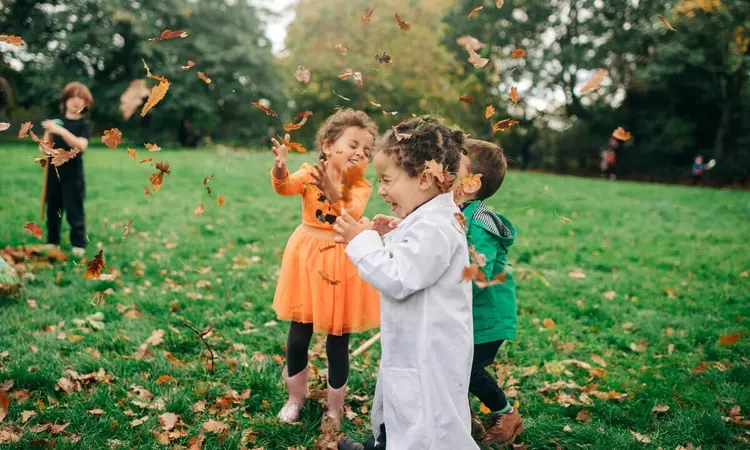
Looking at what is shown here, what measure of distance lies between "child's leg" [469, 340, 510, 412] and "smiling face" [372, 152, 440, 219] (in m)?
0.94

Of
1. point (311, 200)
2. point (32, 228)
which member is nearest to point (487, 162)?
point (311, 200)

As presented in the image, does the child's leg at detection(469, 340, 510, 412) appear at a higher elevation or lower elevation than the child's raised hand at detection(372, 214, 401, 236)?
lower

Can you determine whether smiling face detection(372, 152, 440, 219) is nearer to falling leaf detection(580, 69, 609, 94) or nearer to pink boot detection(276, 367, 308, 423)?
falling leaf detection(580, 69, 609, 94)

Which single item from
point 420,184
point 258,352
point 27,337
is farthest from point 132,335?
point 420,184

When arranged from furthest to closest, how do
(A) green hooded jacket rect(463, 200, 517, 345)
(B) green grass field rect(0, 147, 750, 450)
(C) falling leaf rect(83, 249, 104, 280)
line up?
(B) green grass field rect(0, 147, 750, 450) → (C) falling leaf rect(83, 249, 104, 280) → (A) green hooded jacket rect(463, 200, 517, 345)

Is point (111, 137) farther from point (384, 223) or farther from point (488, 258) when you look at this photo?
point (488, 258)

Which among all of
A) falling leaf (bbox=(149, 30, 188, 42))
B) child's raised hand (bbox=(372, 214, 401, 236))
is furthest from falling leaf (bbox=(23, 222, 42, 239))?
child's raised hand (bbox=(372, 214, 401, 236))

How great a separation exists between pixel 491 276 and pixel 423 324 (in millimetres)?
693

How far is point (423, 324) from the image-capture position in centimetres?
218

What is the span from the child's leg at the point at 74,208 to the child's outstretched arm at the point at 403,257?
5173 millimetres

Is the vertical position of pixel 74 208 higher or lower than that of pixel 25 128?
lower

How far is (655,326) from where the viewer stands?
486cm

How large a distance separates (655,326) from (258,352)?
11.2ft

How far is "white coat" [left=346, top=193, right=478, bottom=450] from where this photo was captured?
2.11 m
